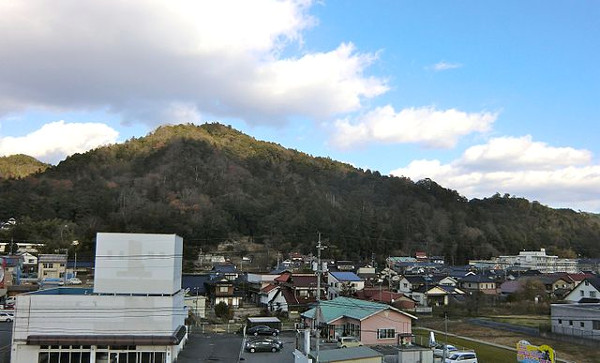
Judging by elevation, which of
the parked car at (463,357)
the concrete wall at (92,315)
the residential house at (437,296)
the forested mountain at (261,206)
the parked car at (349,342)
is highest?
the forested mountain at (261,206)

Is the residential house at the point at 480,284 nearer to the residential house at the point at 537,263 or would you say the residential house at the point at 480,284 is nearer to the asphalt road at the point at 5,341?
the residential house at the point at 537,263

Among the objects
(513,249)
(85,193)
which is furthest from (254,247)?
(513,249)

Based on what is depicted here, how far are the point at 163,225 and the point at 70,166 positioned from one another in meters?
38.6

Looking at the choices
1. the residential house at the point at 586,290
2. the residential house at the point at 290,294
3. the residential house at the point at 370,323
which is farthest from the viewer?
the residential house at the point at 586,290

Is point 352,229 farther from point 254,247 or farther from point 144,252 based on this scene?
point 144,252

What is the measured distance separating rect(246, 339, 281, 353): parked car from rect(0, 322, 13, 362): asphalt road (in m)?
9.94

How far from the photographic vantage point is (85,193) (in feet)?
277

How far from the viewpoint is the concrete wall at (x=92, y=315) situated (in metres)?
18.0

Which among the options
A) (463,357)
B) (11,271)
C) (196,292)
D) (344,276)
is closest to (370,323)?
(463,357)

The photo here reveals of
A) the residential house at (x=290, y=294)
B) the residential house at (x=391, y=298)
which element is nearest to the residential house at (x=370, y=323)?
the residential house at (x=290, y=294)

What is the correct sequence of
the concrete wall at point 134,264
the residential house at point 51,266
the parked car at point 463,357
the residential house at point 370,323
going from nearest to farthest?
the concrete wall at point 134,264 < the parked car at point 463,357 < the residential house at point 370,323 < the residential house at point 51,266

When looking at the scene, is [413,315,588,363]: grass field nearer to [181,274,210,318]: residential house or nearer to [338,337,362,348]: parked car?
[338,337,362,348]: parked car

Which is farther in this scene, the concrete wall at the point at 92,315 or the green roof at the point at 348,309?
the green roof at the point at 348,309

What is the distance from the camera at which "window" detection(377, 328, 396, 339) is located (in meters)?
24.6
